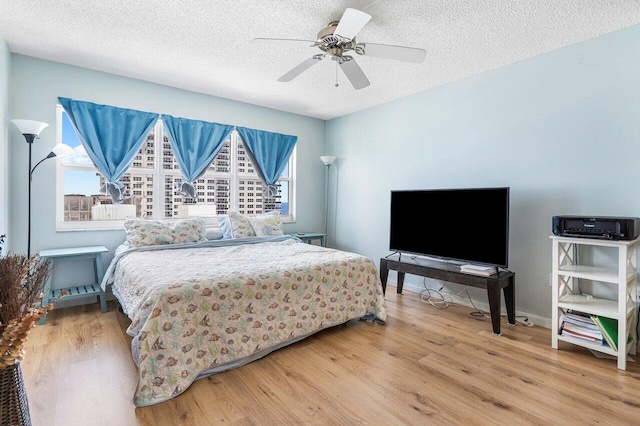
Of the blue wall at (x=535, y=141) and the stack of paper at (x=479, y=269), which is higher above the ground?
the blue wall at (x=535, y=141)

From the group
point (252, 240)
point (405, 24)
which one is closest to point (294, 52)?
point (405, 24)

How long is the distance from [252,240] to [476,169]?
8.60 ft

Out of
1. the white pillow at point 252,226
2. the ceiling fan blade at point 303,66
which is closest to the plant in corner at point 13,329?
the ceiling fan blade at point 303,66

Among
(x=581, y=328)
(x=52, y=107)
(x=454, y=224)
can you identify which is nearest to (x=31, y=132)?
(x=52, y=107)

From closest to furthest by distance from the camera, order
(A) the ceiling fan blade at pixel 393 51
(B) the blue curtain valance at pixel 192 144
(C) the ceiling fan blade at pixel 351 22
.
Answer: (C) the ceiling fan blade at pixel 351 22 → (A) the ceiling fan blade at pixel 393 51 → (B) the blue curtain valance at pixel 192 144

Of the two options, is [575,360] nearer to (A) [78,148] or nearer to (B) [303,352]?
(B) [303,352]

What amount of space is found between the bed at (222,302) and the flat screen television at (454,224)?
81 cm

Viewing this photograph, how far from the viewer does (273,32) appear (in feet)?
8.38

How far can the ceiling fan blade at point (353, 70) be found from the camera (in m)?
2.36

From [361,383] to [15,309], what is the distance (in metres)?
1.75

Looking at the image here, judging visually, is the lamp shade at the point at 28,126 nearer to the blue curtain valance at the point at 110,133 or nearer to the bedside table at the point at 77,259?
the blue curtain valance at the point at 110,133

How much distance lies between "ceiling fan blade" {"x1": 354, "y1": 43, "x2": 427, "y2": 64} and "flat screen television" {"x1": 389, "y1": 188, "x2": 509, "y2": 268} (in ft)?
4.71

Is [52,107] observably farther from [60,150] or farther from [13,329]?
[13,329]

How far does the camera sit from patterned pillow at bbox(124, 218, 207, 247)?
3.21m
